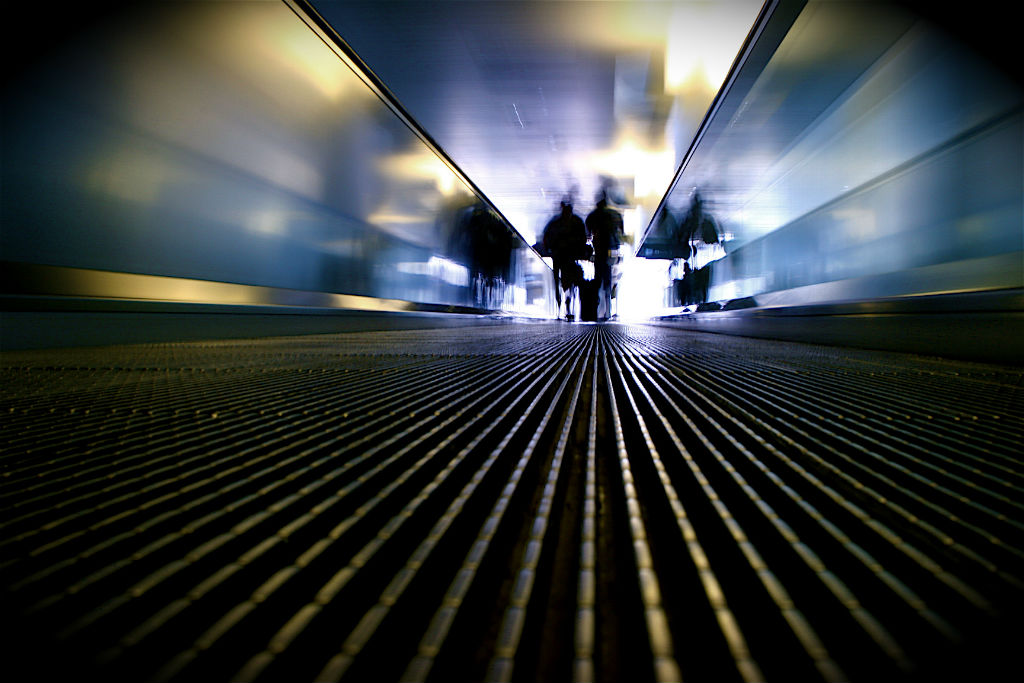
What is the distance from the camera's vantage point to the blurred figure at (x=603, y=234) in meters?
10.9

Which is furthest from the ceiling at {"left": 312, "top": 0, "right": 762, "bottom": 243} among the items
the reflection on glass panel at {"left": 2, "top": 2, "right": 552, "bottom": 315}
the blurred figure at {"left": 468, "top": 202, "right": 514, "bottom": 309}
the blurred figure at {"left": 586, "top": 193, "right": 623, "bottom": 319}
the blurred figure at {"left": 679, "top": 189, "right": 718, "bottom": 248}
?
the blurred figure at {"left": 586, "top": 193, "right": 623, "bottom": 319}

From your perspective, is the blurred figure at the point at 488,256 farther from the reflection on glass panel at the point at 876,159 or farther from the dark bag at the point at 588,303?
the reflection on glass panel at the point at 876,159

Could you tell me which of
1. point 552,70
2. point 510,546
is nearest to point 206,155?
point 552,70

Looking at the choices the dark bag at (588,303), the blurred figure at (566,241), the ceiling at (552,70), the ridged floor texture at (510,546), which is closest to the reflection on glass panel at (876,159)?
the ceiling at (552,70)

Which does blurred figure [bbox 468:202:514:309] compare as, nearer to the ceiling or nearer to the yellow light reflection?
the yellow light reflection

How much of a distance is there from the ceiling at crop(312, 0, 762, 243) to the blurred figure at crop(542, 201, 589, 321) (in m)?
3.89

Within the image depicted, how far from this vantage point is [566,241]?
13047 millimetres

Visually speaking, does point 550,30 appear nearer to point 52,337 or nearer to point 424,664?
point 52,337

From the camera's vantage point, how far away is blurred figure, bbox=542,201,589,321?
1188cm

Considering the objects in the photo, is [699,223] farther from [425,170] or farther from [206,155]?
[206,155]

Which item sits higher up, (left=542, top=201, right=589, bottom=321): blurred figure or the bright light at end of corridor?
(left=542, top=201, right=589, bottom=321): blurred figure

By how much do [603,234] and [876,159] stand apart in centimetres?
909

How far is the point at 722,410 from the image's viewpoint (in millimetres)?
951

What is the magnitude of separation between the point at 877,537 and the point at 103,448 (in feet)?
3.15
